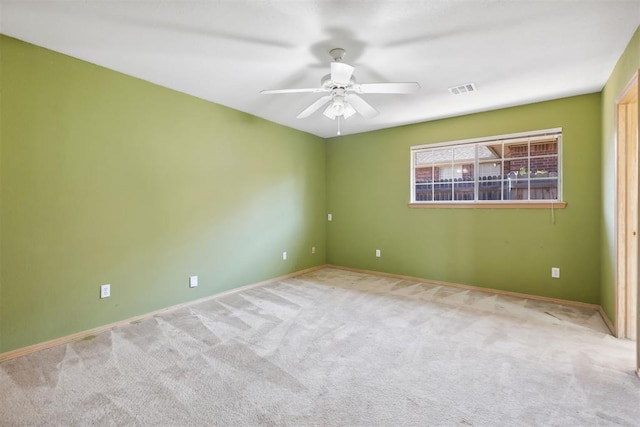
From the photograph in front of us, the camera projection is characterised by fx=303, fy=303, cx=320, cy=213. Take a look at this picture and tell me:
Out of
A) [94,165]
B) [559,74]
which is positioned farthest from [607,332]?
[94,165]

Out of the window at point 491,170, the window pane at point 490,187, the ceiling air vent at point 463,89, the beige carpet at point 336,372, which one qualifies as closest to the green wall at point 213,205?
the window at point 491,170

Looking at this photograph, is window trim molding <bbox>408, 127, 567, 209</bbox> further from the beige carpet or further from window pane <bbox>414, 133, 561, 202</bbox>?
the beige carpet

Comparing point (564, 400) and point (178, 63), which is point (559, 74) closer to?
point (564, 400)

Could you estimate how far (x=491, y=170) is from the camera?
416cm

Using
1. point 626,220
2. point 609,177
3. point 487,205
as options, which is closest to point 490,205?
point 487,205

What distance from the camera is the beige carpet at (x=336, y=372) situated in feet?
5.57

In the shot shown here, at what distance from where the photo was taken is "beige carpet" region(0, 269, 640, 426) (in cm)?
170

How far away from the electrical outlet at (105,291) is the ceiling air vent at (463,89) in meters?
4.03

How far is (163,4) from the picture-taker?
76.5 inches

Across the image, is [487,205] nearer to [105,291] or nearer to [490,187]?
[490,187]

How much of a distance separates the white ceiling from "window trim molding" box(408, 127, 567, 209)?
22.3 inches

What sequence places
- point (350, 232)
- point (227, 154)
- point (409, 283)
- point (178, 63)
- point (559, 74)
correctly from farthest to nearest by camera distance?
point (350, 232), point (409, 283), point (227, 154), point (559, 74), point (178, 63)

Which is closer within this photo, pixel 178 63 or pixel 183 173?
pixel 178 63

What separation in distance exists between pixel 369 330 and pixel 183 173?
8.77 ft
